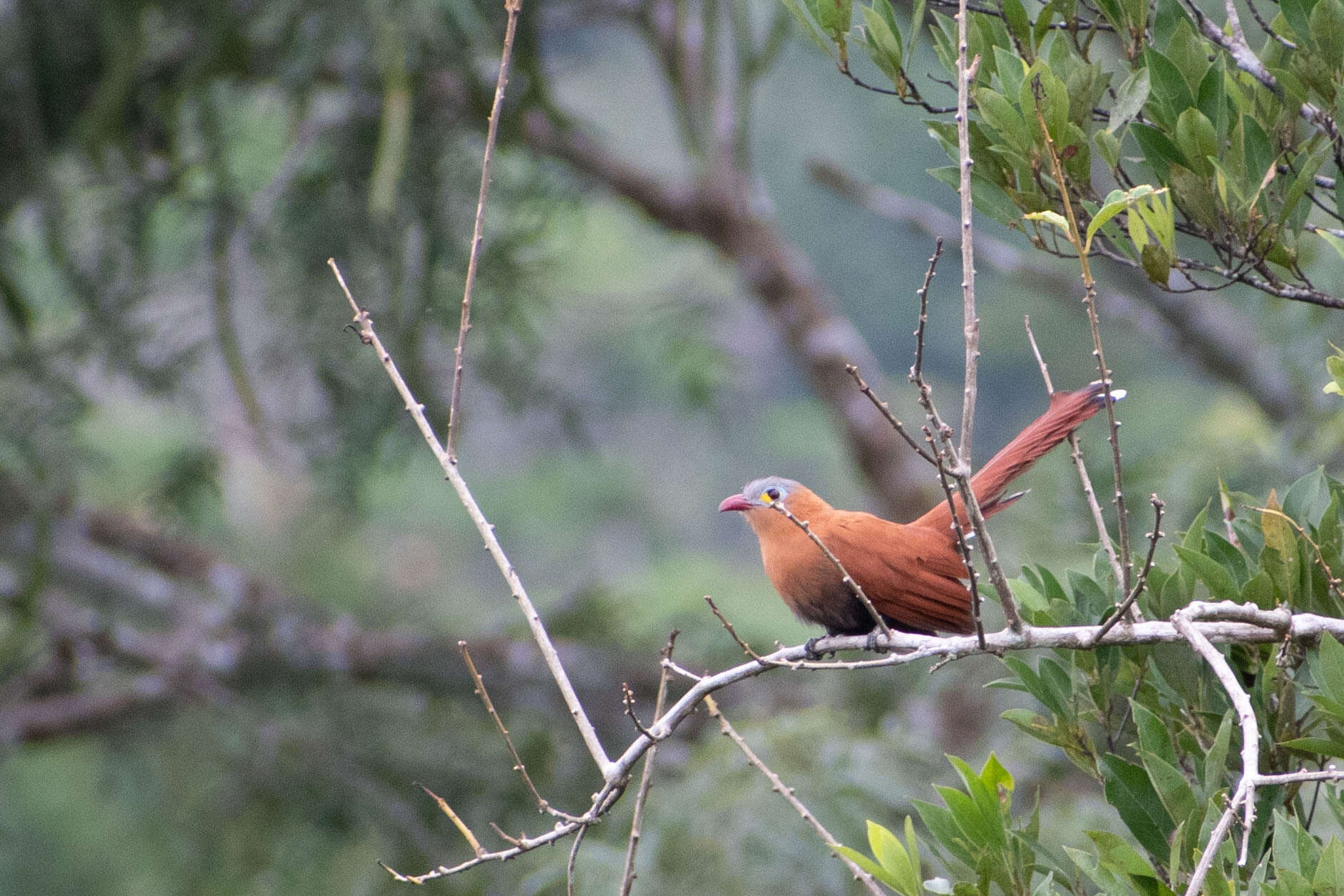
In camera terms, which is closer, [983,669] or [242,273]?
[983,669]

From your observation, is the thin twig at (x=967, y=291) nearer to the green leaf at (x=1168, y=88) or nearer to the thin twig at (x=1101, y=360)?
the thin twig at (x=1101, y=360)

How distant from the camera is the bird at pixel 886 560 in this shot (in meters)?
1.64

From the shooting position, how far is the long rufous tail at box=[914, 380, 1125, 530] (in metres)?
1.49

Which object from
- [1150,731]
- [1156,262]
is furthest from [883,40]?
[1150,731]

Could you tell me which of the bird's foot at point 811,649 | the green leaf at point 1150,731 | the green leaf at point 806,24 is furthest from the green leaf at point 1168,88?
the bird's foot at point 811,649

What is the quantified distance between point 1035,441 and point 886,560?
14.2 inches

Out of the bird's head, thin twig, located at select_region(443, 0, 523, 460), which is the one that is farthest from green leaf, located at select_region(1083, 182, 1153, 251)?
the bird's head

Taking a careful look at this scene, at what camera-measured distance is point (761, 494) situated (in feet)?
7.01

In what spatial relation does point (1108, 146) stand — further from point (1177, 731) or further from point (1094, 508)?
point (1177, 731)

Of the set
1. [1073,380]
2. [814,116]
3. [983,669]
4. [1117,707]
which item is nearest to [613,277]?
[814,116]

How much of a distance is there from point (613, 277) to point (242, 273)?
6.91m

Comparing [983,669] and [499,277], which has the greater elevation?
[499,277]

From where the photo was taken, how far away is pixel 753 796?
3.04 m

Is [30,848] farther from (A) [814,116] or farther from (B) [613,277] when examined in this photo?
(A) [814,116]
